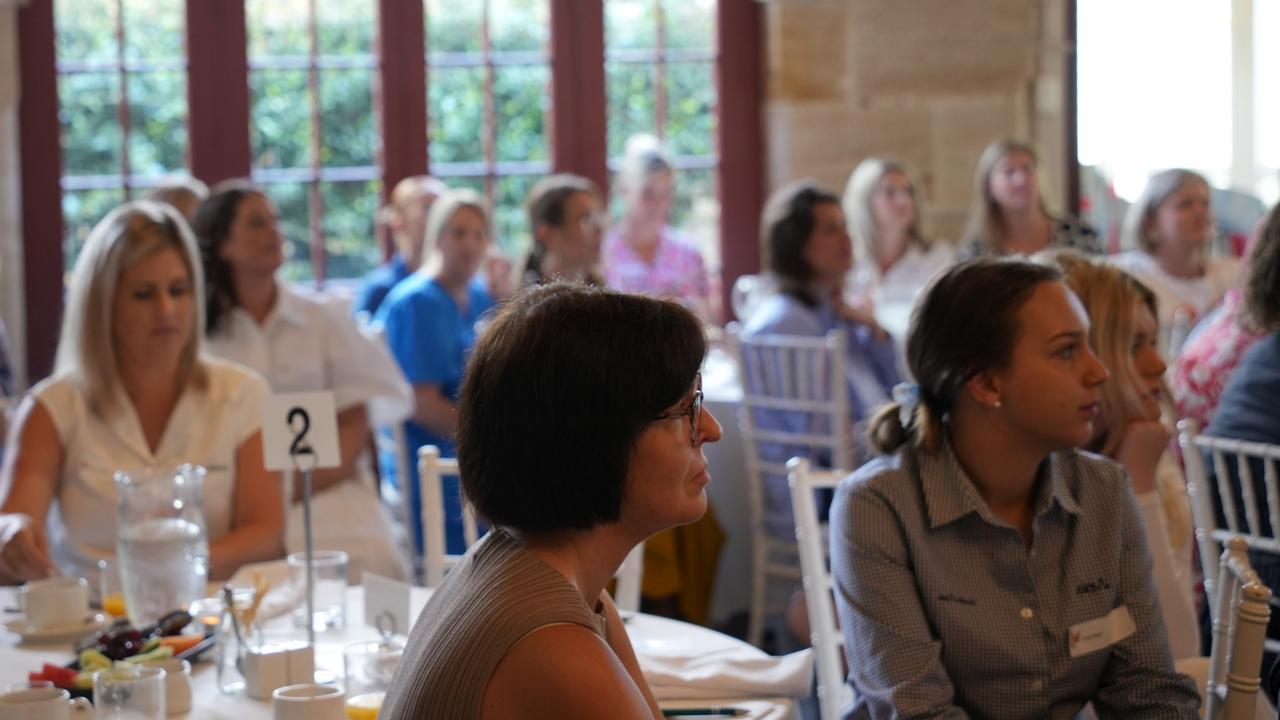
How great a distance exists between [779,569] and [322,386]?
141cm

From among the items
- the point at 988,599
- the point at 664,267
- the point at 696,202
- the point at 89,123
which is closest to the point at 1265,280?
the point at 988,599

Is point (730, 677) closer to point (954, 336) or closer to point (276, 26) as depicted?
point (954, 336)

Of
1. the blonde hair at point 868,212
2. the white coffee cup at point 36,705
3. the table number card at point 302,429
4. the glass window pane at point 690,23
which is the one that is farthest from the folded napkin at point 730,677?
the glass window pane at point 690,23

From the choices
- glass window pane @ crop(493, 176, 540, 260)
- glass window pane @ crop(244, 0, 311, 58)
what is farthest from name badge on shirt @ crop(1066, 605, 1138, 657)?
glass window pane @ crop(244, 0, 311, 58)

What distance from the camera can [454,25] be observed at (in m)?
6.11

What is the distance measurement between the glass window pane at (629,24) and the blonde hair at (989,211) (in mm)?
1476

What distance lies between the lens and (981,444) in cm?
204

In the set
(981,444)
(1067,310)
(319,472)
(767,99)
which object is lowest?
(319,472)

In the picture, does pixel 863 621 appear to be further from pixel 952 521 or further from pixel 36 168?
pixel 36 168

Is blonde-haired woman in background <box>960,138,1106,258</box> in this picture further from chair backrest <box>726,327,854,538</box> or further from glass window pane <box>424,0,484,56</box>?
glass window pane <box>424,0,484,56</box>

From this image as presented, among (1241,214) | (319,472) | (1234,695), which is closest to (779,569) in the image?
(319,472)

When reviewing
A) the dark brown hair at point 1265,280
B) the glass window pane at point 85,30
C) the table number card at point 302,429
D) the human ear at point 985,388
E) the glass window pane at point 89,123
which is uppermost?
the glass window pane at point 85,30

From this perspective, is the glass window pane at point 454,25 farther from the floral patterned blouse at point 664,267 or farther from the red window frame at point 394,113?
the floral patterned blouse at point 664,267

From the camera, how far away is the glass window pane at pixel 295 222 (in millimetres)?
5984
